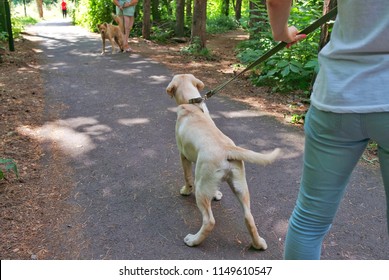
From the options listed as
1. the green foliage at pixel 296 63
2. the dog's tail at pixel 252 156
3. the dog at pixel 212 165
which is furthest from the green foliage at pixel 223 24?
the dog's tail at pixel 252 156

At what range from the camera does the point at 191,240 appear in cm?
284

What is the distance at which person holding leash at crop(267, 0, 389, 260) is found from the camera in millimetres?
1339

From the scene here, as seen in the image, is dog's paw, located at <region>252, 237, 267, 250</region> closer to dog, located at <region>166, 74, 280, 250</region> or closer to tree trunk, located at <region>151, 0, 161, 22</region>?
dog, located at <region>166, 74, 280, 250</region>

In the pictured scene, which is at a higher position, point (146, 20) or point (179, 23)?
point (146, 20)

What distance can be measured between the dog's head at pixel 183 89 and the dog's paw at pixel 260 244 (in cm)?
150

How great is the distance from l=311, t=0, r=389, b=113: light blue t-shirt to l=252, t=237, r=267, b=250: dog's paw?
160 centimetres

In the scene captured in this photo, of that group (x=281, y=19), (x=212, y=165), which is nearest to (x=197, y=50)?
(x=212, y=165)

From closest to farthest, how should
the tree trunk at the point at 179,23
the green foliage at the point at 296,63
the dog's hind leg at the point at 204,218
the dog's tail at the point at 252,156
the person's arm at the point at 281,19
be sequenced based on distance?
1. the person's arm at the point at 281,19
2. the dog's tail at the point at 252,156
3. the dog's hind leg at the point at 204,218
4. the green foliage at the point at 296,63
5. the tree trunk at the point at 179,23

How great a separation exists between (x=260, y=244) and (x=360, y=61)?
1.81 metres

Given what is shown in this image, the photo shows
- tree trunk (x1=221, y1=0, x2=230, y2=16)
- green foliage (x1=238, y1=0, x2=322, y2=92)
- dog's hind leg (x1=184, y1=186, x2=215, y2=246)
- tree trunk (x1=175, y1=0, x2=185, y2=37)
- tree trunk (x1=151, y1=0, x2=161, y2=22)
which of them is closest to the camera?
dog's hind leg (x1=184, y1=186, x2=215, y2=246)

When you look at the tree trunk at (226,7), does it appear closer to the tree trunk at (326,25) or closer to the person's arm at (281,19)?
the tree trunk at (326,25)

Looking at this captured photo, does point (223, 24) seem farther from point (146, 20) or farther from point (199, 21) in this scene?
point (199, 21)

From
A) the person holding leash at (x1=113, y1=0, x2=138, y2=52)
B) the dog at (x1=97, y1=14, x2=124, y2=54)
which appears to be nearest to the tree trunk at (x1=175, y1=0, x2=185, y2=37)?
the person holding leash at (x1=113, y1=0, x2=138, y2=52)

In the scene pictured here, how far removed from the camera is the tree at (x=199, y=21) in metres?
9.90
